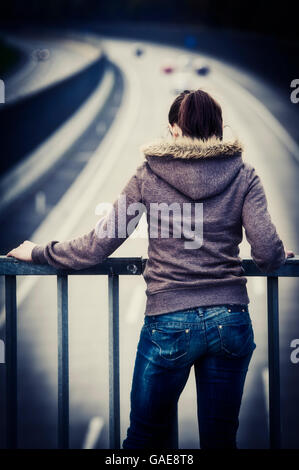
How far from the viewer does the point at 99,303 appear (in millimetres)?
13789

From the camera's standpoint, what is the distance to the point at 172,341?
10.3 feet

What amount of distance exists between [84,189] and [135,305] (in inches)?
435

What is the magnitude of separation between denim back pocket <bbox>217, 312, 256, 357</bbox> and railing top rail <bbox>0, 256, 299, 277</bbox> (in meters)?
0.24

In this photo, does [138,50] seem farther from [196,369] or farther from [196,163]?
[196,369]

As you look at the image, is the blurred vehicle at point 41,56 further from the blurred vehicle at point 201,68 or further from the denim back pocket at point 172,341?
the denim back pocket at point 172,341

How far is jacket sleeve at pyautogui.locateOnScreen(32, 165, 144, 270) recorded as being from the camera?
3.23 m

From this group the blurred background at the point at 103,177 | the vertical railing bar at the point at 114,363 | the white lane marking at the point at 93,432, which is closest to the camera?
the vertical railing bar at the point at 114,363

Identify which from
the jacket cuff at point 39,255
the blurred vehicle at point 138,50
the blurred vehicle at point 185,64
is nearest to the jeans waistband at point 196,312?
the jacket cuff at point 39,255

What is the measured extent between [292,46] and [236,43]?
23.8 m

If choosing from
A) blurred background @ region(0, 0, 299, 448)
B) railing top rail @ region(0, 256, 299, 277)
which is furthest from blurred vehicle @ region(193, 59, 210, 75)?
railing top rail @ region(0, 256, 299, 277)

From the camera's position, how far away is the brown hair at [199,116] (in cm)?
319

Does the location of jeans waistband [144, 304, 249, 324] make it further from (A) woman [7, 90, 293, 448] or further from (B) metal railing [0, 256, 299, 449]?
(B) metal railing [0, 256, 299, 449]
